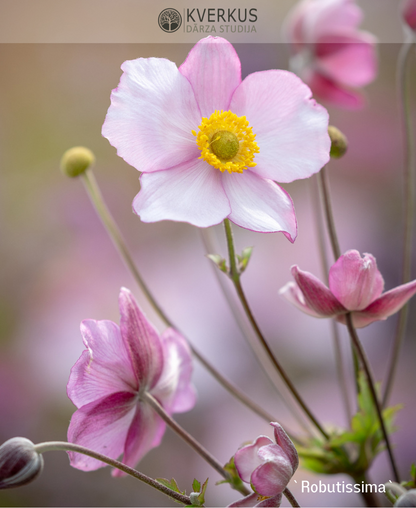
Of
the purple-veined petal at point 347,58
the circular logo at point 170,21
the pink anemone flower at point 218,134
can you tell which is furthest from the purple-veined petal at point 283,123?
the purple-veined petal at point 347,58

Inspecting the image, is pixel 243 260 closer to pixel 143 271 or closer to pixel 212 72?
pixel 212 72

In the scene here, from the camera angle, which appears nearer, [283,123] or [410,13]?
[283,123]

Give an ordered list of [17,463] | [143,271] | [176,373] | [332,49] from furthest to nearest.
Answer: [143,271]
[332,49]
[176,373]
[17,463]

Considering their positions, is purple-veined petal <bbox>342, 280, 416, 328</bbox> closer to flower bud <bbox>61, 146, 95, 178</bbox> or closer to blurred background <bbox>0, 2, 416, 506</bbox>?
flower bud <bbox>61, 146, 95, 178</bbox>

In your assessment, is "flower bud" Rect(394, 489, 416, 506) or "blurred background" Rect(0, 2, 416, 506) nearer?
"flower bud" Rect(394, 489, 416, 506)

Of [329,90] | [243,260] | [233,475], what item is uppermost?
[329,90]

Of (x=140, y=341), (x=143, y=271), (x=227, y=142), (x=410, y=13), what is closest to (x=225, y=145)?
(x=227, y=142)

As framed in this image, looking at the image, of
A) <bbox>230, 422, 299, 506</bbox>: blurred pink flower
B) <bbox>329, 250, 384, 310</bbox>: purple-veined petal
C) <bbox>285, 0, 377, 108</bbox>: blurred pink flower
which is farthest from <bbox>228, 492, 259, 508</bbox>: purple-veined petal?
<bbox>285, 0, 377, 108</bbox>: blurred pink flower
